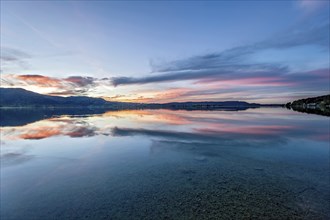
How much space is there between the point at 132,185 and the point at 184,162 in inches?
238

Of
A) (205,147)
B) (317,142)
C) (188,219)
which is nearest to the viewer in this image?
(188,219)

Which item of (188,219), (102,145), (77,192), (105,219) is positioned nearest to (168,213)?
(188,219)

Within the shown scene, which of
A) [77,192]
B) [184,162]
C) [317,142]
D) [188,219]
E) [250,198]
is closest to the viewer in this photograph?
[188,219]

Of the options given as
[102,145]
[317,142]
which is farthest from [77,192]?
[317,142]

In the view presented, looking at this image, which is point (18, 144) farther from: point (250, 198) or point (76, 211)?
point (250, 198)

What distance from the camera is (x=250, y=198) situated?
1141cm

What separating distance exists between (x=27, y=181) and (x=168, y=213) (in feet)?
33.0

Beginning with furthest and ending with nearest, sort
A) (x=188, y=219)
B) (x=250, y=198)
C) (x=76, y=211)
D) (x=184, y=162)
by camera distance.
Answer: (x=184, y=162) < (x=250, y=198) < (x=76, y=211) < (x=188, y=219)

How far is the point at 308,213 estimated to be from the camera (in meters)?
9.84

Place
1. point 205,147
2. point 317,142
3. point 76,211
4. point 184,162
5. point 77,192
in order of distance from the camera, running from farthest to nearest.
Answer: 1. point 317,142
2. point 205,147
3. point 184,162
4. point 77,192
5. point 76,211

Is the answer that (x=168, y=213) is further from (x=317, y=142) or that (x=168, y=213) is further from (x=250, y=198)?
(x=317, y=142)

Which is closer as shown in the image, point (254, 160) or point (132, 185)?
point (132, 185)

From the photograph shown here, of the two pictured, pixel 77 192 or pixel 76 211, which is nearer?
pixel 76 211

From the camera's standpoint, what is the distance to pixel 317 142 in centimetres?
2586
